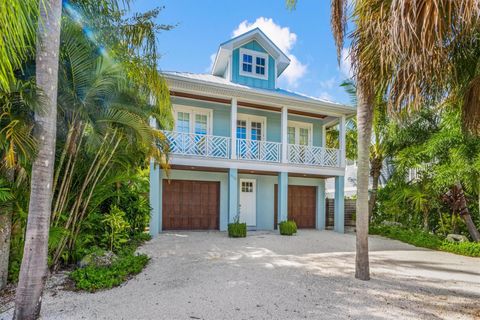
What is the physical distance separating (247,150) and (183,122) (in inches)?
117

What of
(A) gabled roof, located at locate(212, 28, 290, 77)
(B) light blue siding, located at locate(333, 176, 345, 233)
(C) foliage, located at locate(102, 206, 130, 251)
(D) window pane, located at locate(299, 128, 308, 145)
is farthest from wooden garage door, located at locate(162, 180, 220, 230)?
(A) gabled roof, located at locate(212, 28, 290, 77)

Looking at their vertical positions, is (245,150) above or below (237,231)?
above

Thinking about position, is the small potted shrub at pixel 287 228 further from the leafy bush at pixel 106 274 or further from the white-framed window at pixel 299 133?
the leafy bush at pixel 106 274

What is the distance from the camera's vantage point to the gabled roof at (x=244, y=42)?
13.5 metres

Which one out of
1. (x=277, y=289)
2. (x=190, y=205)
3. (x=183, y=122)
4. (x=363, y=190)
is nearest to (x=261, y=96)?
(x=183, y=122)

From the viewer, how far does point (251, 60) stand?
1402cm

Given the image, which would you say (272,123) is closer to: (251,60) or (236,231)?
(251,60)

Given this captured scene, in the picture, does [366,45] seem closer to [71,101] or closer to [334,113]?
[71,101]

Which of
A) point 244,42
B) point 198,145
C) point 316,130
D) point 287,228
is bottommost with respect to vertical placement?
point 287,228

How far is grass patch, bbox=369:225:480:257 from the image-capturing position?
30.9 feet

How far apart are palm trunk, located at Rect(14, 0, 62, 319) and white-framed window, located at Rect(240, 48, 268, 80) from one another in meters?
10.4

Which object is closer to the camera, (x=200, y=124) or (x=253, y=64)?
(x=200, y=124)

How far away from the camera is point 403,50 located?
10.6 ft

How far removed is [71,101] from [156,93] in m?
2.01
